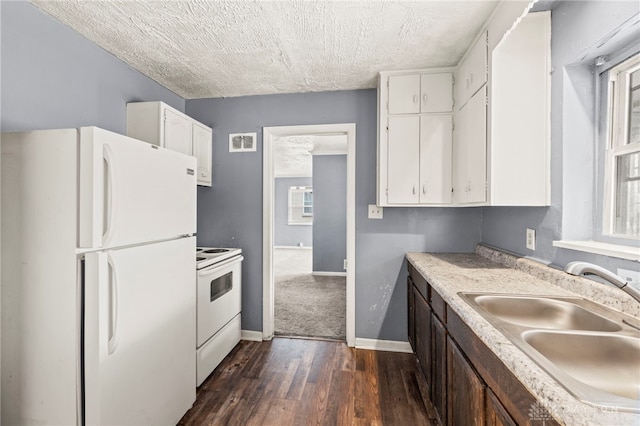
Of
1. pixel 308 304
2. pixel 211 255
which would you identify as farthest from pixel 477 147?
pixel 308 304

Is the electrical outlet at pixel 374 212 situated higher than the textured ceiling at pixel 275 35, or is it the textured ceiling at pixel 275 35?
the textured ceiling at pixel 275 35

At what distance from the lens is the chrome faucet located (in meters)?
0.86

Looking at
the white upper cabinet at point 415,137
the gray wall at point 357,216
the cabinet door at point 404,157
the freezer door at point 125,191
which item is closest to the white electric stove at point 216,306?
the gray wall at point 357,216

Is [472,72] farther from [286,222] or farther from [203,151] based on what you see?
[286,222]

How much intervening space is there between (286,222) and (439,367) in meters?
7.74

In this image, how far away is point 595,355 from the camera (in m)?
0.95

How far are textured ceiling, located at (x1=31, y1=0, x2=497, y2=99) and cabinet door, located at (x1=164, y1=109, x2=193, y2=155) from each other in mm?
379

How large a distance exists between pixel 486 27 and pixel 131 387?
2777mm

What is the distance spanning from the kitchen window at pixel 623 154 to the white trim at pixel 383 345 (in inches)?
70.8

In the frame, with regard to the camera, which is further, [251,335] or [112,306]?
[251,335]

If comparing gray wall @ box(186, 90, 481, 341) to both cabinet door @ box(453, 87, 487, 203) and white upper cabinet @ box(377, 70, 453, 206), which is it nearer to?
white upper cabinet @ box(377, 70, 453, 206)

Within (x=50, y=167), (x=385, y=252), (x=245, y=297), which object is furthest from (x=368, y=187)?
(x=50, y=167)

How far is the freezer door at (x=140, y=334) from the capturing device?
1.21 meters

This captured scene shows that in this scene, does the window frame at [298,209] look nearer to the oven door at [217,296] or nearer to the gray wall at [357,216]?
the gray wall at [357,216]
